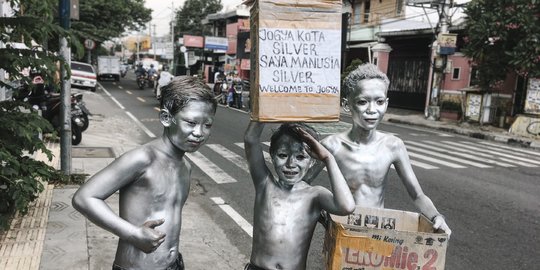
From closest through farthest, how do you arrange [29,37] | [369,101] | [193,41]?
[369,101] → [29,37] → [193,41]

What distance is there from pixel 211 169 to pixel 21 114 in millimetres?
4219

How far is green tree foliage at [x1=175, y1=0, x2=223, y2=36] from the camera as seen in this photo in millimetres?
58469

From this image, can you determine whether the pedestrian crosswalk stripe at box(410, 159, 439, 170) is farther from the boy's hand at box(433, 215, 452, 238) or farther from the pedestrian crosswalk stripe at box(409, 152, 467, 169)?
the boy's hand at box(433, 215, 452, 238)

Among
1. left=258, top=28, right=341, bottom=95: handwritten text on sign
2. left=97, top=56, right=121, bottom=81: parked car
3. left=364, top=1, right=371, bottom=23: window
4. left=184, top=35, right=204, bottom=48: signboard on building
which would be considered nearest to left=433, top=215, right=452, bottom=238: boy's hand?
left=258, top=28, right=341, bottom=95: handwritten text on sign

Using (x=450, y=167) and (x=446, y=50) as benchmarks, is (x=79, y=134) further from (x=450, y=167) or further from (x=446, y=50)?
(x=446, y=50)

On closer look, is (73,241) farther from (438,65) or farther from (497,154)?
(438,65)

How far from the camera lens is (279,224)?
220 centimetres

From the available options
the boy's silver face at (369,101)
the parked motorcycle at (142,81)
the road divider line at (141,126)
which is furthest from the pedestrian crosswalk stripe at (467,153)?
the parked motorcycle at (142,81)

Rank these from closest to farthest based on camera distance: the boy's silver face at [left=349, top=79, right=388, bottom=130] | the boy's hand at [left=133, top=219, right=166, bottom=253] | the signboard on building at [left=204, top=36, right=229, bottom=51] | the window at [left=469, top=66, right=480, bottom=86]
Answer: the boy's hand at [left=133, top=219, right=166, bottom=253]
the boy's silver face at [left=349, top=79, right=388, bottom=130]
the window at [left=469, top=66, right=480, bottom=86]
the signboard on building at [left=204, top=36, right=229, bottom=51]

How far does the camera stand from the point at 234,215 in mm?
5801

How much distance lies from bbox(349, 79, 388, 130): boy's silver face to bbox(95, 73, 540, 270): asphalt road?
126cm

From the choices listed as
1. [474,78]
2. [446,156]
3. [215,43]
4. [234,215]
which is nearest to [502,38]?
[474,78]

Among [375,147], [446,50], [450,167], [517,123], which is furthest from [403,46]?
[375,147]

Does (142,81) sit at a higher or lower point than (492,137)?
higher
